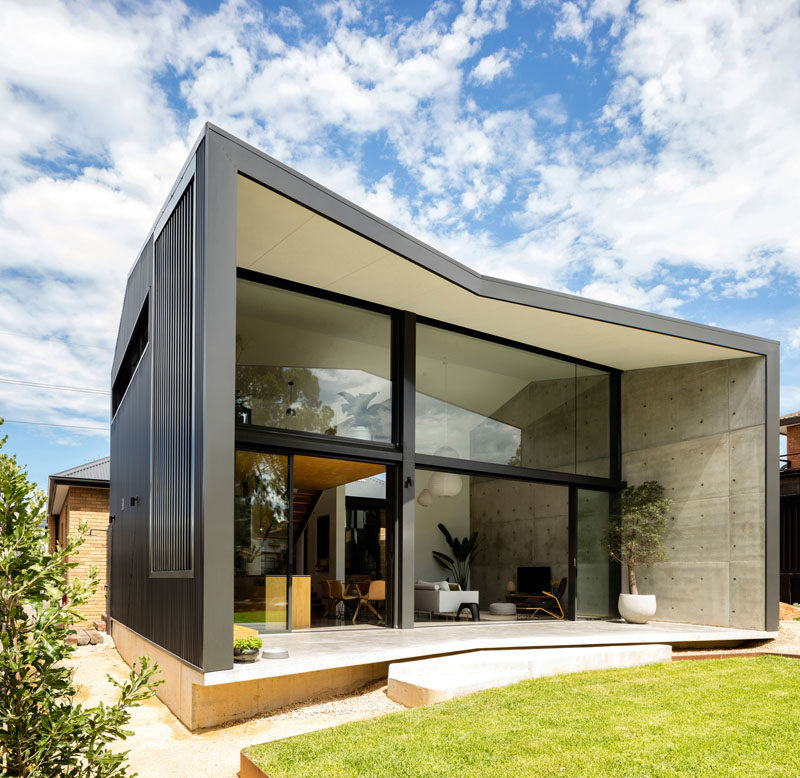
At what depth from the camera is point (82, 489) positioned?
653 inches

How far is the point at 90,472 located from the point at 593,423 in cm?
1126

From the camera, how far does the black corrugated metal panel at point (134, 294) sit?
9.76 metres

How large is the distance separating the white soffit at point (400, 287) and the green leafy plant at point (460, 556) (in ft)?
21.1

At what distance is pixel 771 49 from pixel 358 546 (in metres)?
12.4

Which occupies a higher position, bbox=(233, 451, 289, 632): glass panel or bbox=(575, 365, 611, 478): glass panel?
bbox=(575, 365, 611, 478): glass panel

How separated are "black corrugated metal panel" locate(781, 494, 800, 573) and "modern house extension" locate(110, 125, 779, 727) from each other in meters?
4.96

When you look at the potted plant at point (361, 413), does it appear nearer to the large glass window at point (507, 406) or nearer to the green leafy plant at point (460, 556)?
the large glass window at point (507, 406)

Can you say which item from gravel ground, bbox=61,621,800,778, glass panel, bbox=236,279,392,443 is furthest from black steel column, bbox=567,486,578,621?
gravel ground, bbox=61,621,800,778

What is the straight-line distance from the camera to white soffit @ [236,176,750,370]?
25.9ft

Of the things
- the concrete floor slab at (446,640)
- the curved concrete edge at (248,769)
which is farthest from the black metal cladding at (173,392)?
the curved concrete edge at (248,769)

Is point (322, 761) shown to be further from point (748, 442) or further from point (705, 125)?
point (705, 125)

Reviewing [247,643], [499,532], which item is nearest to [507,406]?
[499,532]

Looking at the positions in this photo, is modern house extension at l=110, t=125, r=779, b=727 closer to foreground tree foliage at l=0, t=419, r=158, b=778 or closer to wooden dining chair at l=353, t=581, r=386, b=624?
wooden dining chair at l=353, t=581, r=386, b=624

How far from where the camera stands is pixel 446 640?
884cm
